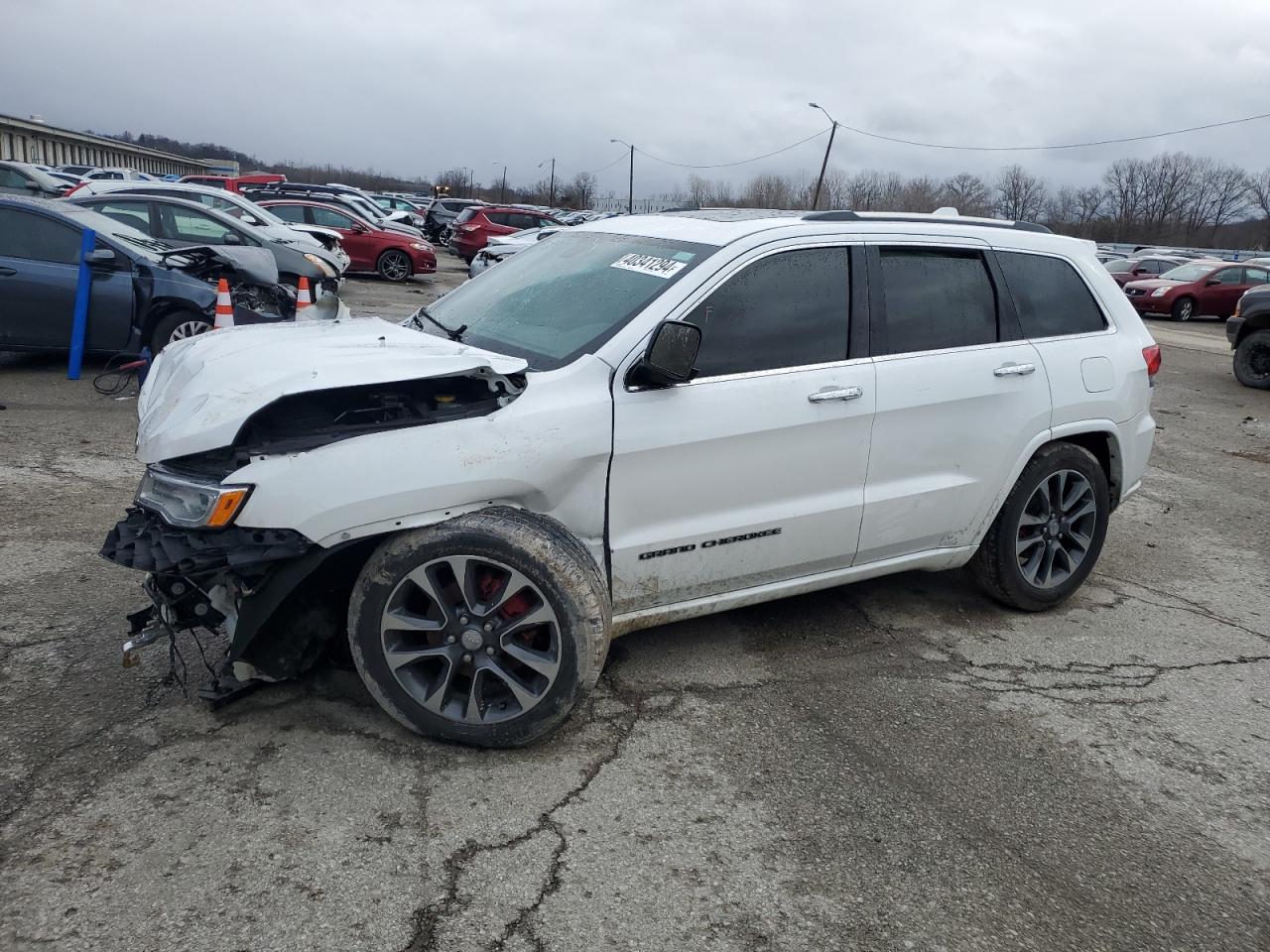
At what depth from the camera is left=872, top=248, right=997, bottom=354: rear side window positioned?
4102mm

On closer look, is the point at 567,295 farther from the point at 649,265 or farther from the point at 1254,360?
the point at 1254,360

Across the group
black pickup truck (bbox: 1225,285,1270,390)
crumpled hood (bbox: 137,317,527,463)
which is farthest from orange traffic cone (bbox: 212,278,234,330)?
black pickup truck (bbox: 1225,285,1270,390)

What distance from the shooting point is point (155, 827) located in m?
2.78

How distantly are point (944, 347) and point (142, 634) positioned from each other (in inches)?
130

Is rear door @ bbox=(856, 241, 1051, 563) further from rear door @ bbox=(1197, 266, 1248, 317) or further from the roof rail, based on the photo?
rear door @ bbox=(1197, 266, 1248, 317)

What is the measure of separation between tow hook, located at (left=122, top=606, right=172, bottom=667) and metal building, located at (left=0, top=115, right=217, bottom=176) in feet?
238

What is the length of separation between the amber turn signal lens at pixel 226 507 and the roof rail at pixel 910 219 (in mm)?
2486

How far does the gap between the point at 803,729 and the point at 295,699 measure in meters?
1.85

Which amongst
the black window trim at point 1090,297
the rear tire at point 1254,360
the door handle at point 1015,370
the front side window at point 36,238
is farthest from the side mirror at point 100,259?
the rear tire at point 1254,360

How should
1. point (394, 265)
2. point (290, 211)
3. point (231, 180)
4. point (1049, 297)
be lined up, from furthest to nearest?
point (231, 180) < point (394, 265) < point (290, 211) < point (1049, 297)

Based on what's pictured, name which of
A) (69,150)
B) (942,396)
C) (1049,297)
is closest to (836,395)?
(942,396)

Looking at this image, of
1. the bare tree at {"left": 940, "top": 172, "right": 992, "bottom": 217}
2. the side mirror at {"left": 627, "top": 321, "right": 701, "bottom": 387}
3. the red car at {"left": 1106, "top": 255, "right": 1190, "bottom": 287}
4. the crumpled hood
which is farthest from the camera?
the bare tree at {"left": 940, "top": 172, "right": 992, "bottom": 217}

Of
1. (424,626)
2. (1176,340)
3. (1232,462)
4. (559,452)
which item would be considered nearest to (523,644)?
(424,626)

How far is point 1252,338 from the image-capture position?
1292cm
